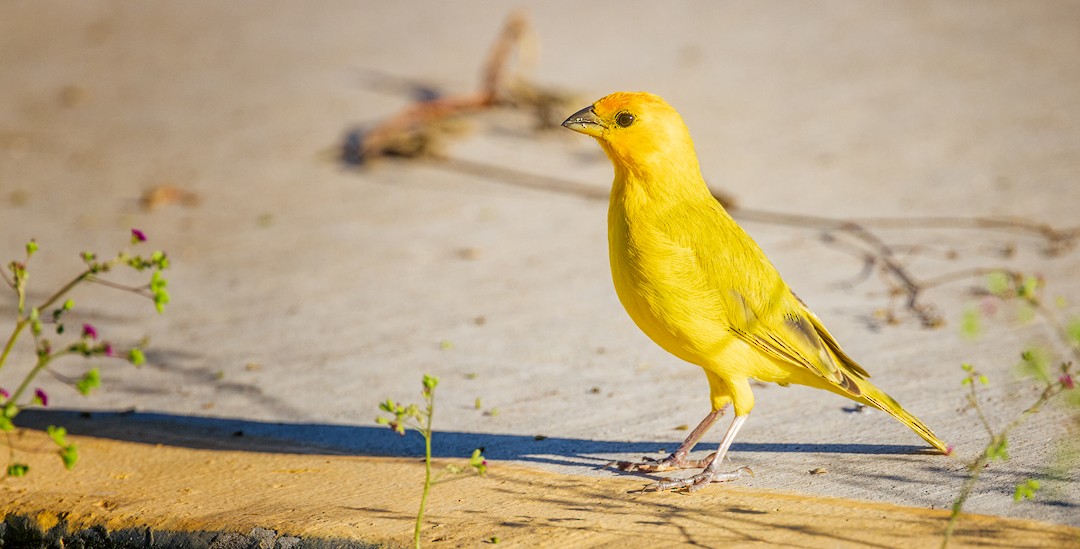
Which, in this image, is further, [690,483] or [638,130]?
[638,130]

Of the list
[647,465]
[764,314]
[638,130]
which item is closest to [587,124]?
[638,130]

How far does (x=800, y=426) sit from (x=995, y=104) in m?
4.85

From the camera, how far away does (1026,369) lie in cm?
318

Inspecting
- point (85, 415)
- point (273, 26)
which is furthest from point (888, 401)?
point (273, 26)

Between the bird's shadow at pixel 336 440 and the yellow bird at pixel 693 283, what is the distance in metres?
0.31

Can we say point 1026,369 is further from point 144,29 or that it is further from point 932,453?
point 144,29

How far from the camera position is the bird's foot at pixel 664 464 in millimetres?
3838

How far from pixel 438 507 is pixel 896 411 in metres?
1.52

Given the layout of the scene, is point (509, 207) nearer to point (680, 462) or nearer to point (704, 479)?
point (680, 462)

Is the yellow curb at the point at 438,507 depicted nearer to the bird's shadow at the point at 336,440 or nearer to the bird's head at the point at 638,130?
the bird's shadow at the point at 336,440

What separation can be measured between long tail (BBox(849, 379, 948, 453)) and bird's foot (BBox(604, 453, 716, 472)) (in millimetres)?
550

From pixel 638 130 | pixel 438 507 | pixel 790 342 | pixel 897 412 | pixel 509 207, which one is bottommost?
pixel 438 507

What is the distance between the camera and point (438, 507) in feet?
11.7

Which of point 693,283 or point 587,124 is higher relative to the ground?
point 587,124
